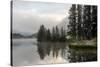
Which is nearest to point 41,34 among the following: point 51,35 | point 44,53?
point 51,35

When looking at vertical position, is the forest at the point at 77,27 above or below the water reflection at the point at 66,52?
above

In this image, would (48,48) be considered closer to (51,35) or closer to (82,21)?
(51,35)

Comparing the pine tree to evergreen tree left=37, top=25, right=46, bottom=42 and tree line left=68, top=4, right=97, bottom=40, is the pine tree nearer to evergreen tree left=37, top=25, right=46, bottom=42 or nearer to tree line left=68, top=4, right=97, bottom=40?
tree line left=68, top=4, right=97, bottom=40

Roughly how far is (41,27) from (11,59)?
1.84 feet

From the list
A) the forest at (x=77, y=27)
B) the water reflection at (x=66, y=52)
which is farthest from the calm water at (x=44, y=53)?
the forest at (x=77, y=27)

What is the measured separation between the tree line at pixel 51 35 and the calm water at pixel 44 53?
0.07 meters

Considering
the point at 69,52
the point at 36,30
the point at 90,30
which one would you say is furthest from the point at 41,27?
the point at 90,30

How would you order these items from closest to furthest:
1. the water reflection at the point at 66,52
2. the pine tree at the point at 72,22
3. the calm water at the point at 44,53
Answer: the calm water at the point at 44,53 → the water reflection at the point at 66,52 → the pine tree at the point at 72,22

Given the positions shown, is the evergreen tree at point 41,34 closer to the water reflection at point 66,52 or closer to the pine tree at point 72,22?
the water reflection at point 66,52

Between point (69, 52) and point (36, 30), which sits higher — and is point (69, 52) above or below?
below

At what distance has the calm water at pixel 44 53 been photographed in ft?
7.95

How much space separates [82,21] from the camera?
2709mm

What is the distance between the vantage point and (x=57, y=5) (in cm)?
260

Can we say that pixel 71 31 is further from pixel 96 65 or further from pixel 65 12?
pixel 96 65
